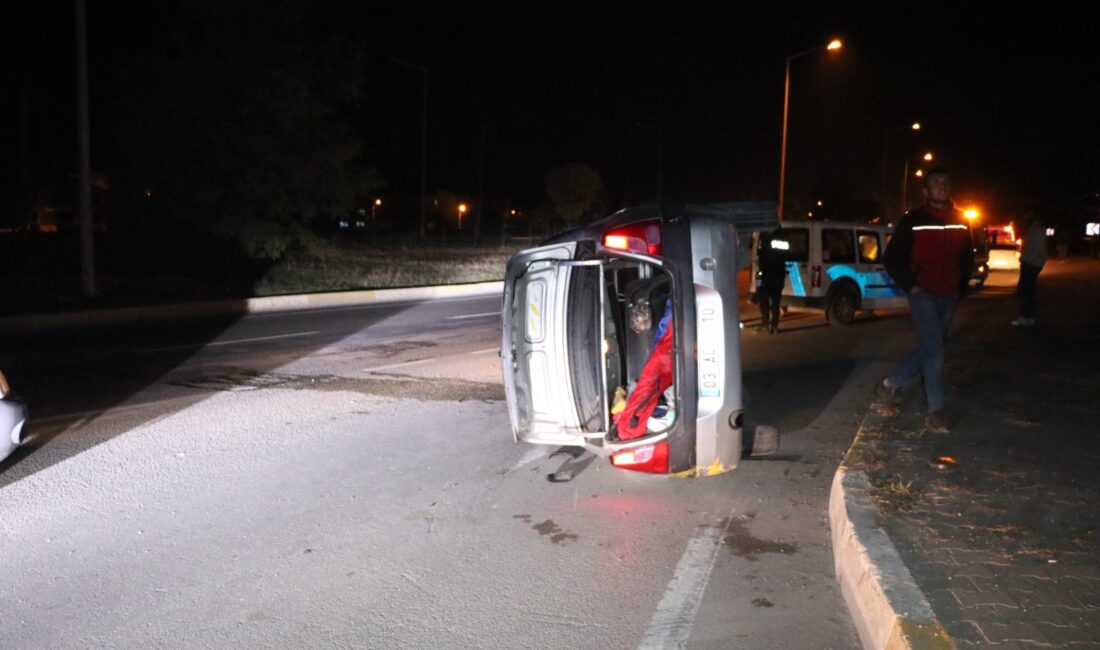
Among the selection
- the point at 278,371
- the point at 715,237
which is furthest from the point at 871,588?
the point at 278,371

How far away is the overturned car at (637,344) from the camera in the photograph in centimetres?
561

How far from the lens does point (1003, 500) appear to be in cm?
545

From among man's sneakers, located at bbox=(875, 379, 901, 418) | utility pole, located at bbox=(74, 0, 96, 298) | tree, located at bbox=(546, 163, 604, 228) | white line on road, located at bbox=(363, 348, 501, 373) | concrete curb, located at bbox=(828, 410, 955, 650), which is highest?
tree, located at bbox=(546, 163, 604, 228)

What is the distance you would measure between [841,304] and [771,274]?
252cm

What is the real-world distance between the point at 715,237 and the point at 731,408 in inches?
42.5

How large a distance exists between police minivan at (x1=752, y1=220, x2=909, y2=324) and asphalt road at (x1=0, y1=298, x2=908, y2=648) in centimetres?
581

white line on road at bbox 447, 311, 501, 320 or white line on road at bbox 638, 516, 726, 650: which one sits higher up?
white line on road at bbox 447, 311, 501, 320

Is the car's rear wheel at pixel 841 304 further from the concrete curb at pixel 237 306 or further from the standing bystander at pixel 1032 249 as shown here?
the concrete curb at pixel 237 306

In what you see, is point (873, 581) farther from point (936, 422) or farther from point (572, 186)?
point (572, 186)

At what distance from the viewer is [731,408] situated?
5.82 m

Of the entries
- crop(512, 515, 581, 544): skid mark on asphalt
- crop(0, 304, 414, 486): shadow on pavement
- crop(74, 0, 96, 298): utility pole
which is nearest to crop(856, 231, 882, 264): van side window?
crop(0, 304, 414, 486): shadow on pavement

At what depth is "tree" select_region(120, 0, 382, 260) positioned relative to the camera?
24328 millimetres

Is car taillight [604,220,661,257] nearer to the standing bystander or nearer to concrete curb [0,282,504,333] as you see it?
concrete curb [0,282,504,333]

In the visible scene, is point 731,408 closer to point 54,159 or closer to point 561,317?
point 561,317
